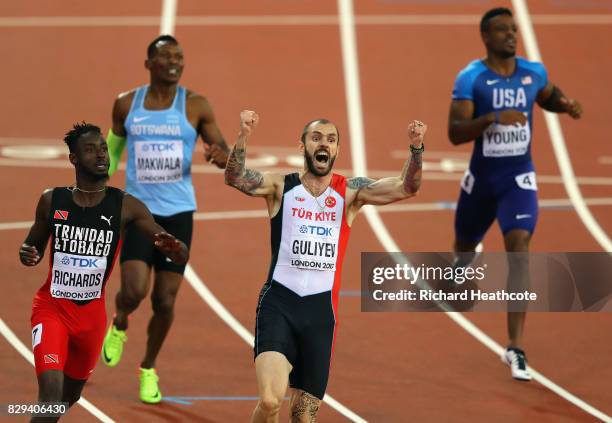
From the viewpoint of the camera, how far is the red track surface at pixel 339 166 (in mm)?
9758

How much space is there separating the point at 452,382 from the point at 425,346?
0.82 meters

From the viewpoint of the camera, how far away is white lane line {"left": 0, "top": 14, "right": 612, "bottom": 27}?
63.1 feet

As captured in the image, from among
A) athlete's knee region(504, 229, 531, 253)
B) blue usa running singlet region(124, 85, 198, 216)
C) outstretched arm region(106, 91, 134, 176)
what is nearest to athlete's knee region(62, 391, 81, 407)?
blue usa running singlet region(124, 85, 198, 216)

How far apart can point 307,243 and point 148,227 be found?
3.12ft

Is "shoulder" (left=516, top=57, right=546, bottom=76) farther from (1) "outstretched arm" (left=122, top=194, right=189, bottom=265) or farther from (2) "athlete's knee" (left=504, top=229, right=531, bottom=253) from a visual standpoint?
(1) "outstretched arm" (left=122, top=194, right=189, bottom=265)

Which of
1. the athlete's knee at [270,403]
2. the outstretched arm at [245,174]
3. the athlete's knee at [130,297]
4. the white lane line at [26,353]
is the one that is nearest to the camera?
the athlete's knee at [270,403]

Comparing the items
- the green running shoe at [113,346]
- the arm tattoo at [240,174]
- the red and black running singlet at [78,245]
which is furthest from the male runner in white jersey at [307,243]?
the green running shoe at [113,346]

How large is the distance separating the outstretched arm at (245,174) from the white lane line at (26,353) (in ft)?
7.28

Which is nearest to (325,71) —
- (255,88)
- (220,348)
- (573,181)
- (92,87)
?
(255,88)

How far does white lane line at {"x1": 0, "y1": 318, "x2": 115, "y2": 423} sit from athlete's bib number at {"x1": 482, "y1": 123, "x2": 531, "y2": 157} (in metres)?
3.70

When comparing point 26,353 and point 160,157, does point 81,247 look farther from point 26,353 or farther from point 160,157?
point 26,353

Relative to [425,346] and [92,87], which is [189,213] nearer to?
[425,346]

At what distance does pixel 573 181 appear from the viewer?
15102 millimetres

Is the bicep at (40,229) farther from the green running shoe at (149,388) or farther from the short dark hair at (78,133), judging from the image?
the green running shoe at (149,388)
